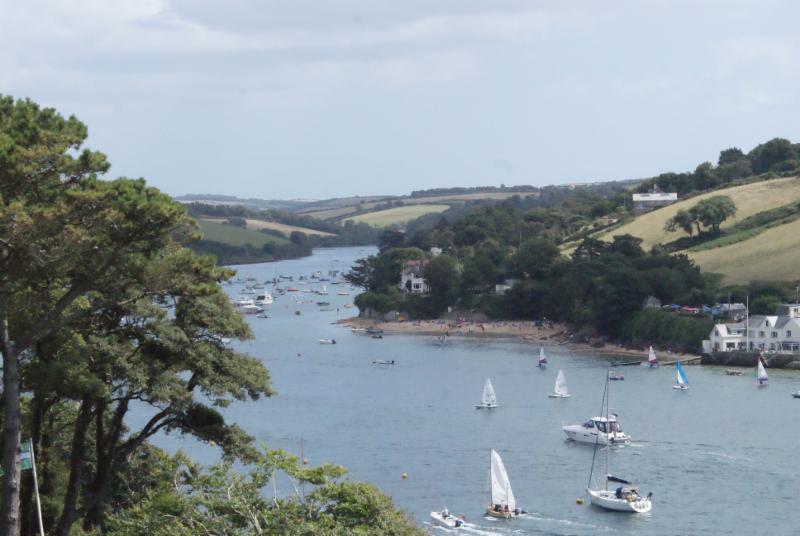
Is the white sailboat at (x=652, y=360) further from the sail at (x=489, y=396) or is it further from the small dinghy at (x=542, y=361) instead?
the sail at (x=489, y=396)

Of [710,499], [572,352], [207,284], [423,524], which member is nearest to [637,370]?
[572,352]

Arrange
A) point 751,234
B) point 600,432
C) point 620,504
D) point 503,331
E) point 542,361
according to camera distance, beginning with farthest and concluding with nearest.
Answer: point 751,234
point 503,331
point 542,361
point 600,432
point 620,504

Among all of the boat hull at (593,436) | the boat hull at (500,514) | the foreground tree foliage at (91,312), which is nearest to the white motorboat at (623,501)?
the boat hull at (500,514)

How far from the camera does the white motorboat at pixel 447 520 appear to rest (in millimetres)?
46344

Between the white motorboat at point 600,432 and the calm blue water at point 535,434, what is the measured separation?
68 centimetres

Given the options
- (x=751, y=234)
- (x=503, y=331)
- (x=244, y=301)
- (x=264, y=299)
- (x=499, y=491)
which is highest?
(x=751, y=234)

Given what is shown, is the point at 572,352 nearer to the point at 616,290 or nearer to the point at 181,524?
the point at 616,290

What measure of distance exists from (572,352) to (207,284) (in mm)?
87224

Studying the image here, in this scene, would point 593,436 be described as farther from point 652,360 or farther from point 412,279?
point 412,279

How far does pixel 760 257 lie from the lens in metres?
125

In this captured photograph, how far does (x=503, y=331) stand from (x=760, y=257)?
2427 cm

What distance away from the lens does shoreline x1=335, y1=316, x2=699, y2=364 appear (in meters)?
→ 112

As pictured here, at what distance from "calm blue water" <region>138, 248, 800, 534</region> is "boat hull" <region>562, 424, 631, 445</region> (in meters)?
0.62

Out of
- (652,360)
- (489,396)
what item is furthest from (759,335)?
(489,396)
